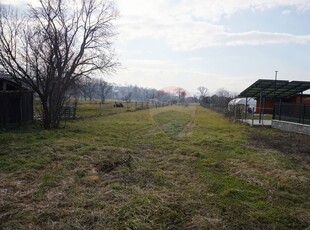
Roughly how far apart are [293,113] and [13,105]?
52.8ft

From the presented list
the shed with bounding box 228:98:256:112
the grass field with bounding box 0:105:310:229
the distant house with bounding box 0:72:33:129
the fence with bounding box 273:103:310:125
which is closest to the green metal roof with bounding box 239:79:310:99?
the shed with bounding box 228:98:256:112

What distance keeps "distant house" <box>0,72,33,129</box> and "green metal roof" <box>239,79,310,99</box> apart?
1482cm

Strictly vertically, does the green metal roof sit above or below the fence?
above

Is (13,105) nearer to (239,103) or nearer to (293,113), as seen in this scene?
(293,113)

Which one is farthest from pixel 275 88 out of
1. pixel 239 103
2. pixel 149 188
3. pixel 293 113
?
pixel 149 188

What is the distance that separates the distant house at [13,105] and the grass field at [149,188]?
13.5ft

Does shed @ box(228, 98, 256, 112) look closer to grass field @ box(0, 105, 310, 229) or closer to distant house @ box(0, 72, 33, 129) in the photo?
grass field @ box(0, 105, 310, 229)

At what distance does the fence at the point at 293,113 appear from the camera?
51.3 ft

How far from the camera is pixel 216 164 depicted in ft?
24.4

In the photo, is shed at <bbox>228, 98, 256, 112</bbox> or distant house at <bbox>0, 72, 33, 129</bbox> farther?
shed at <bbox>228, 98, 256, 112</bbox>

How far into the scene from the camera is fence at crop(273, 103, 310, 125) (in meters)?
15.6

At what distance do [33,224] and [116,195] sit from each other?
1461 millimetres

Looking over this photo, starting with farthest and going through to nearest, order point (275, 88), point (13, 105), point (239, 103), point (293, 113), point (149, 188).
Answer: point (239, 103) < point (275, 88) < point (293, 113) < point (13, 105) < point (149, 188)

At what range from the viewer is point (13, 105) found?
44.4 feet
